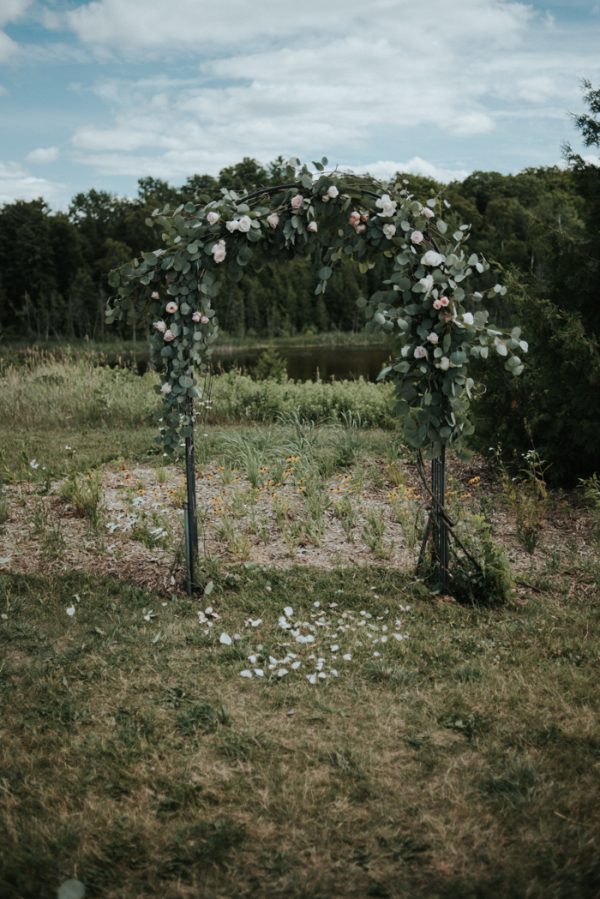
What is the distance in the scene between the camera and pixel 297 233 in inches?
191

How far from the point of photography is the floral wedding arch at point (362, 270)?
4617mm

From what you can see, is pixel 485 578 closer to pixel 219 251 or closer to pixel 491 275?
pixel 219 251

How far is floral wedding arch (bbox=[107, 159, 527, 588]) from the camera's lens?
4617 millimetres

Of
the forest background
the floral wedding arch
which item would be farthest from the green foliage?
the forest background

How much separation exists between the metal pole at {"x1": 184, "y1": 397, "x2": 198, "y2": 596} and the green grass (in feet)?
0.69

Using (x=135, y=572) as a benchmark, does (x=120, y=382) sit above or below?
above

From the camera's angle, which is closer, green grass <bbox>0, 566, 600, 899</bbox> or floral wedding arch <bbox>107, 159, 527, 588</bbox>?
green grass <bbox>0, 566, 600, 899</bbox>

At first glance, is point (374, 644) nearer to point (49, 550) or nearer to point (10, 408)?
point (49, 550)

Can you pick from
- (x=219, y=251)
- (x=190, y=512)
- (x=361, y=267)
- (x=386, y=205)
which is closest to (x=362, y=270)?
(x=361, y=267)

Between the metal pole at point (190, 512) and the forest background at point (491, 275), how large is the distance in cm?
148

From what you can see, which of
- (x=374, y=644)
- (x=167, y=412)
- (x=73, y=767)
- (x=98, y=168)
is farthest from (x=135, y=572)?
(x=98, y=168)

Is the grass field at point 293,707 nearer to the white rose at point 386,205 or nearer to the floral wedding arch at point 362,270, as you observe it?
the floral wedding arch at point 362,270

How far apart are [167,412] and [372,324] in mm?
1474

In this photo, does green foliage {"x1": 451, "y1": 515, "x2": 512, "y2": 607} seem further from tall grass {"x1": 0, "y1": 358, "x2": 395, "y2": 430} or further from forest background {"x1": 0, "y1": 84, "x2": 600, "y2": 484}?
tall grass {"x1": 0, "y1": 358, "x2": 395, "y2": 430}
